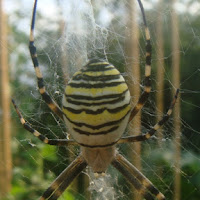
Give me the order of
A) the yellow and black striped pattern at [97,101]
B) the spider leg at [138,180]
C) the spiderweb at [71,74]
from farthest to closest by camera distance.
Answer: the spiderweb at [71,74] → the spider leg at [138,180] → the yellow and black striped pattern at [97,101]

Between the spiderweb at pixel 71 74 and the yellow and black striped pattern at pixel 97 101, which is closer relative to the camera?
the yellow and black striped pattern at pixel 97 101

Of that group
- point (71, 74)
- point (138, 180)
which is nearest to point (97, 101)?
point (138, 180)

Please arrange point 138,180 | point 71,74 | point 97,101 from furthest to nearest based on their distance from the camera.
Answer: point 71,74, point 138,180, point 97,101

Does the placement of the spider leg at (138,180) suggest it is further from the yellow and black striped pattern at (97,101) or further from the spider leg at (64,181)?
the yellow and black striped pattern at (97,101)

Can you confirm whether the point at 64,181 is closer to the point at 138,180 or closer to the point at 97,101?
the point at 138,180

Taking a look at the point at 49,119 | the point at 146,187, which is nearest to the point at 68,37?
the point at 49,119

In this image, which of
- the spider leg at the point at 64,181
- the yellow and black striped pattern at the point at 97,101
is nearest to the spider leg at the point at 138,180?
the spider leg at the point at 64,181

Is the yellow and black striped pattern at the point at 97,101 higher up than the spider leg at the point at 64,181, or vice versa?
the yellow and black striped pattern at the point at 97,101
